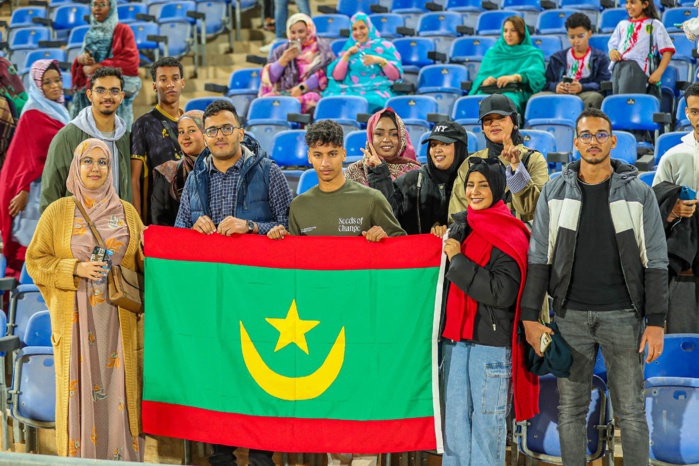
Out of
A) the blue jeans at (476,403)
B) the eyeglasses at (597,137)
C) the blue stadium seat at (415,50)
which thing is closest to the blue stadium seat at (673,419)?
the blue jeans at (476,403)

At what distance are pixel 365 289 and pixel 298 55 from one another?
5.16 m

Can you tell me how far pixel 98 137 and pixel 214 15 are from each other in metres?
7.18

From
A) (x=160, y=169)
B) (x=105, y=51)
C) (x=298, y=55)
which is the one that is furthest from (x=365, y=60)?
(x=160, y=169)

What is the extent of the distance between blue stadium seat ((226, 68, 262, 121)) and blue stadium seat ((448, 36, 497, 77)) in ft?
6.97

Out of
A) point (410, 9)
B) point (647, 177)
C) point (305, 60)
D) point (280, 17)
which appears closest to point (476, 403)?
point (647, 177)

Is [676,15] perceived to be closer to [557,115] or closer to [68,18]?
[557,115]

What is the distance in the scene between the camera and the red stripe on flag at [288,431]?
4.55 m

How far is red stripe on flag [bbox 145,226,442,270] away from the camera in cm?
448

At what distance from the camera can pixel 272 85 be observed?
31.1 feet

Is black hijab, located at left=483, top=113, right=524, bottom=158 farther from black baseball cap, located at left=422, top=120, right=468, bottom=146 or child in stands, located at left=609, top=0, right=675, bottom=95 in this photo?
child in stands, located at left=609, top=0, right=675, bottom=95

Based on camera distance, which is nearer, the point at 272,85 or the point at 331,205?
the point at 331,205

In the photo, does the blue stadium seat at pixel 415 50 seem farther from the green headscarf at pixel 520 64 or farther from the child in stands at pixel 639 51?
the child in stands at pixel 639 51

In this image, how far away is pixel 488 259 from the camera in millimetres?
4254

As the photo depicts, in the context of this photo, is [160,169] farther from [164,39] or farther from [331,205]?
[164,39]
